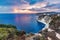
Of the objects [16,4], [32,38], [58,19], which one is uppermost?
[16,4]

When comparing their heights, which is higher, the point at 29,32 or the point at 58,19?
the point at 58,19

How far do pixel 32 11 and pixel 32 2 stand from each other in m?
0.12

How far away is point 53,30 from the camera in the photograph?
6.51 feet

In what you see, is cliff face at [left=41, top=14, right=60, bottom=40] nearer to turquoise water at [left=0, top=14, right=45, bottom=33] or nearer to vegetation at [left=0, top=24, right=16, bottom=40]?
turquoise water at [left=0, top=14, right=45, bottom=33]

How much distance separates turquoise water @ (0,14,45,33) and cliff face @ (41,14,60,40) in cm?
10

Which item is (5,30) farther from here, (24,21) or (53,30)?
(53,30)

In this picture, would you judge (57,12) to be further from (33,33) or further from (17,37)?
(17,37)

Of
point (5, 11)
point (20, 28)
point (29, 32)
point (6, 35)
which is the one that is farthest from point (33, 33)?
point (5, 11)

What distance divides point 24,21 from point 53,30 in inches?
15.8

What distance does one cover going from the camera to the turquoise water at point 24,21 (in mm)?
1965

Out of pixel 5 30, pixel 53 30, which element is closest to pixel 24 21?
pixel 5 30

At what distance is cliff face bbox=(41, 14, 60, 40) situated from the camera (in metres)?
1.96

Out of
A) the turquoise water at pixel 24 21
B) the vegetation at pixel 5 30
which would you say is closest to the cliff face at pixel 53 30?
the turquoise water at pixel 24 21

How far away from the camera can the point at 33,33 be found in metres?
1.96
